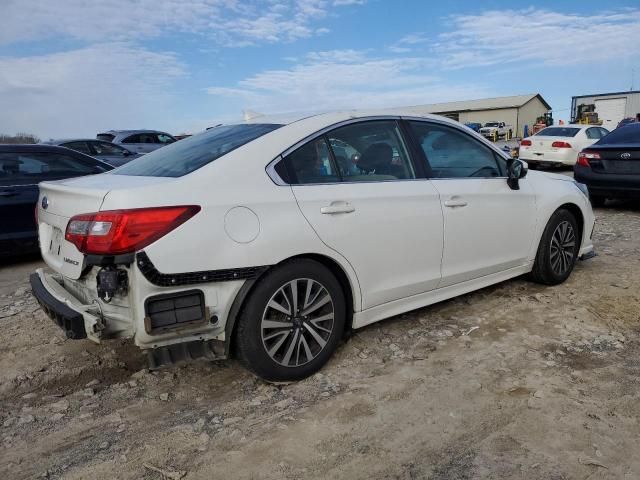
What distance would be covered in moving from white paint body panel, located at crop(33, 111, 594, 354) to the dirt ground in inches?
17.2

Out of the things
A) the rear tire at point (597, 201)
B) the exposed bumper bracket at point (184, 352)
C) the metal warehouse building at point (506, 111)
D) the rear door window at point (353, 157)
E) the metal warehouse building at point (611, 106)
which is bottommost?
the exposed bumper bracket at point (184, 352)

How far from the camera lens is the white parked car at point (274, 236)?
2.60 meters

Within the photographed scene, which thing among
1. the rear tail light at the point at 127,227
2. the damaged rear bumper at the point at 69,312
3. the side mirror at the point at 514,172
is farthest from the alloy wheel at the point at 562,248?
the damaged rear bumper at the point at 69,312

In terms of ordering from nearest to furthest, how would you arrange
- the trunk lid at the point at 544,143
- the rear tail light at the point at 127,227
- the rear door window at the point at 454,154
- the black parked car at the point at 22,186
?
1. the rear tail light at the point at 127,227
2. the rear door window at the point at 454,154
3. the black parked car at the point at 22,186
4. the trunk lid at the point at 544,143

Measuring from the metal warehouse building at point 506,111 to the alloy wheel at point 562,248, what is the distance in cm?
5555

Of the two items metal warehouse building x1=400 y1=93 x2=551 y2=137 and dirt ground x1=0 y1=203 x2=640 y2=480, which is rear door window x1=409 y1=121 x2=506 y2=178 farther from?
metal warehouse building x1=400 y1=93 x2=551 y2=137

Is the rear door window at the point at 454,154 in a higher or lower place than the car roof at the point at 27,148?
lower

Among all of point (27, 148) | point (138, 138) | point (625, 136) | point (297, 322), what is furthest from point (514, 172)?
point (138, 138)

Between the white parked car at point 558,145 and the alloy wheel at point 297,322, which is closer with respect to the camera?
the alloy wheel at point 297,322

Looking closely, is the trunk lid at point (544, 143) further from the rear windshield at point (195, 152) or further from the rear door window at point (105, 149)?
the rear windshield at point (195, 152)

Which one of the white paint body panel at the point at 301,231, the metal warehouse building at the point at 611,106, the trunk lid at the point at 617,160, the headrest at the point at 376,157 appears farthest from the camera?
the metal warehouse building at the point at 611,106

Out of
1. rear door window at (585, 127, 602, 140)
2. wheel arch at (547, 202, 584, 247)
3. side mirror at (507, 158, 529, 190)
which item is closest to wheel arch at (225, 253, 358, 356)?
side mirror at (507, 158, 529, 190)

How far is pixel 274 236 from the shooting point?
2838 millimetres

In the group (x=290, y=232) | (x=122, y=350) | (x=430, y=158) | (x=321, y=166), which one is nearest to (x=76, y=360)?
(x=122, y=350)
